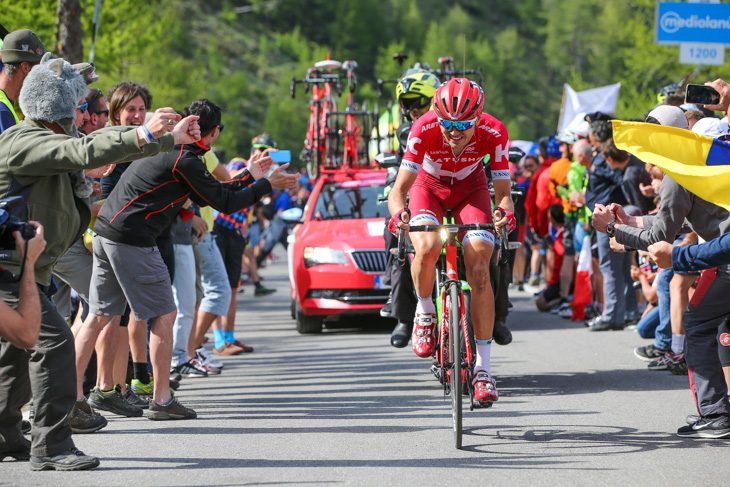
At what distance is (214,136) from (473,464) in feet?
11.0

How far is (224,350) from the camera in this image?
11828mm

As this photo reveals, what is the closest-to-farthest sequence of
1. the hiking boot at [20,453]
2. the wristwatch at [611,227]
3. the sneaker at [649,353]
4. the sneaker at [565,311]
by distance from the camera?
the hiking boot at [20,453]
the wristwatch at [611,227]
the sneaker at [649,353]
the sneaker at [565,311]

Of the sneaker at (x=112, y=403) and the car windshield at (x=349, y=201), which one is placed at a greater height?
the car windshield at (x=349, y=201)

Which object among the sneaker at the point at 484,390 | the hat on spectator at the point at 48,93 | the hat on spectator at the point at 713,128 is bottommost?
the sneaker at the point at 484,390

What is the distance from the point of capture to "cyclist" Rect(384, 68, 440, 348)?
8.69 meters

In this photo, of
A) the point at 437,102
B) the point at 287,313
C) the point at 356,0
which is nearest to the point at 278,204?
the point at 287,313

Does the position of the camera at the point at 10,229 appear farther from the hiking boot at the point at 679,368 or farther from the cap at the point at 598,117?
the cap at the point at 598,117

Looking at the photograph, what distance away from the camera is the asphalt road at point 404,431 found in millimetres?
5723

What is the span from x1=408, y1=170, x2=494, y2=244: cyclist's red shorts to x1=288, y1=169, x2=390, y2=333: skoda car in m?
4.69

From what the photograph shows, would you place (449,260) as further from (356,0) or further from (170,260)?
(356,0)

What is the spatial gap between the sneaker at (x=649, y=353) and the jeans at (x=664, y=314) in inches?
2.9

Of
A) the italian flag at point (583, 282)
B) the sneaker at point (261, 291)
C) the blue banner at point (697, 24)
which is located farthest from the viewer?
the sneaker at point (261, 291)

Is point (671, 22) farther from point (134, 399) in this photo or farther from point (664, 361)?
point (134, 399)

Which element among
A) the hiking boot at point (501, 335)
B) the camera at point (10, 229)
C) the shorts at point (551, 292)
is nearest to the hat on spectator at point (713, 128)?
the hiking boot at point (501, 335)
